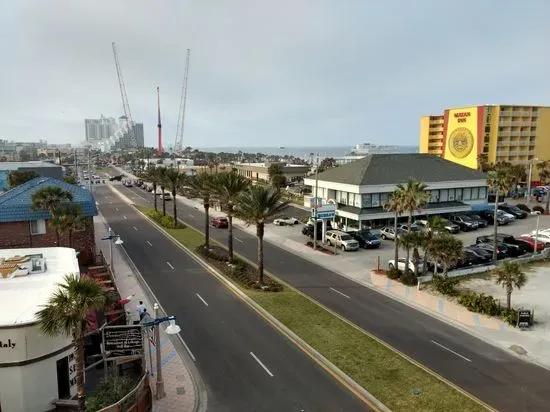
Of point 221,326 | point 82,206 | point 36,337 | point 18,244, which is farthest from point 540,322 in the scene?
point 18,244

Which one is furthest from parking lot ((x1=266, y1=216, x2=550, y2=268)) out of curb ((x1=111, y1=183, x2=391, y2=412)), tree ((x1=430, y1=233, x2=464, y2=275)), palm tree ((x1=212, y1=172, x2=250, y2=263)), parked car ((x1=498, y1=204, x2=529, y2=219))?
curb ((x1=111, y1=183, x2=391, y2=412))

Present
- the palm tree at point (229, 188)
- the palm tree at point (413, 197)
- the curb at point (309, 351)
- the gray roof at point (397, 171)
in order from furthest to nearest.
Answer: the gray roof at point (397, 171) < the palm tree at point (229, 188) < the palm tree at point (413, 197) < the curb at point (309, 351)

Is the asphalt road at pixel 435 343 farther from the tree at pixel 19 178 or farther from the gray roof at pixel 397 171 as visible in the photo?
the tree at pixel 19 178

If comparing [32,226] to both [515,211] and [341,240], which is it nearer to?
[341,240]

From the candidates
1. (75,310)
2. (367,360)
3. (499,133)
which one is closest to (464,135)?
(499,133)

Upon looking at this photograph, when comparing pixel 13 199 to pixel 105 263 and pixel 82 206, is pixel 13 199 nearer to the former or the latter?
pixel 82 206

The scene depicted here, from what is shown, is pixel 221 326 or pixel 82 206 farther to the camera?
pixel 82 206

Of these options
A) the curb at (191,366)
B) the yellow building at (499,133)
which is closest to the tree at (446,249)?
the curb at (191,366)
